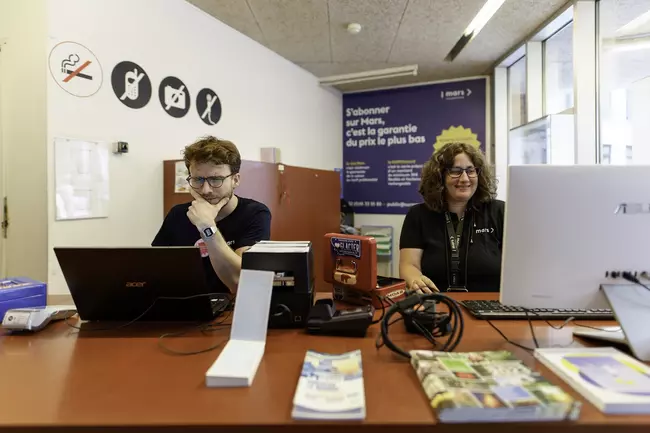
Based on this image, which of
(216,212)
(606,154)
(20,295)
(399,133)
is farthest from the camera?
(399,133)

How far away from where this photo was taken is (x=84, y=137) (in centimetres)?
234

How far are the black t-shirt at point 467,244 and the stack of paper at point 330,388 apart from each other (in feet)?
3.58

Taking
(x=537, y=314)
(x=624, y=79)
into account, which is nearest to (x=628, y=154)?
(x=624, y=79)

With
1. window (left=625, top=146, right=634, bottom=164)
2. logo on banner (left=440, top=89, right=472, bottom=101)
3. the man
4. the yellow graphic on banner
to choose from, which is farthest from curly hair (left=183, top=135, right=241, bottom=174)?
logo on banner (left=440, top=89, right=472, bottom=101)

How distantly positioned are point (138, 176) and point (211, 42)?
1265mm

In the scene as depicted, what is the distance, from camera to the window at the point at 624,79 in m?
2.80

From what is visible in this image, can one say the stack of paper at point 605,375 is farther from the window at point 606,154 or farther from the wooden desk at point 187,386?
the window at point 606,154

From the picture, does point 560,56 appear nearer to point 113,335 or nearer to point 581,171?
point 581,171

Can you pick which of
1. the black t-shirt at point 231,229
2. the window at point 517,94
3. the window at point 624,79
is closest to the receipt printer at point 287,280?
the black t-shirt at point 231,229

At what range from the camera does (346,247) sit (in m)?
1.36

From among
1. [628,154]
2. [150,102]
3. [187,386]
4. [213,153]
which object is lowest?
[187,386]

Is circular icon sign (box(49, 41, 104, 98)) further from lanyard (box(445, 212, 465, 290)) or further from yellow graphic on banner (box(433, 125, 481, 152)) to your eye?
yellow graphic on banner (box(433, 125, 481, 152))

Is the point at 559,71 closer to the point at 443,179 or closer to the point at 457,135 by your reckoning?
the point at 457,135

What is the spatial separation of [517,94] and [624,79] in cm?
154
